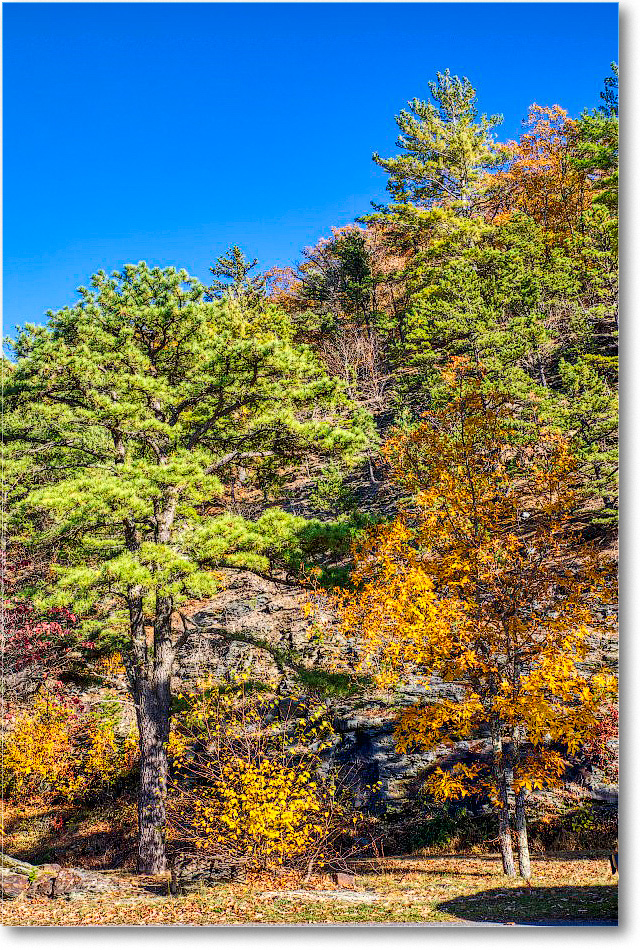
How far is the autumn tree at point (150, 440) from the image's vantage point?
780 cm

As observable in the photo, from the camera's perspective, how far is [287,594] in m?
13.4

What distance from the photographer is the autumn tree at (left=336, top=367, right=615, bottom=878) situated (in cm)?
609

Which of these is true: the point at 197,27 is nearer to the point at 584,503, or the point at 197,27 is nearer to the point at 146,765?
the point at 584,503

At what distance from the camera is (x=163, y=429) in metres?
8.01

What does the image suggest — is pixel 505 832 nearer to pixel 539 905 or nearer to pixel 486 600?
pixel 539 905

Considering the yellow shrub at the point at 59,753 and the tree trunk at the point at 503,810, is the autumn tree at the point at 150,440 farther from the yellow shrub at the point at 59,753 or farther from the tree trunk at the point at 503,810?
the tree trunk at the point at 503,810

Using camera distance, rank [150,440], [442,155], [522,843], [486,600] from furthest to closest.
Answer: [442,155], [150,440], [486,600], [522,843]

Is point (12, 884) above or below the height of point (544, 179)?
below

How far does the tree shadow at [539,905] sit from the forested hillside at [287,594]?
846 mm

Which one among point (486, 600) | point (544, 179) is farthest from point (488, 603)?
point (544, 179)

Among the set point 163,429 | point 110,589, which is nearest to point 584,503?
point 163,429

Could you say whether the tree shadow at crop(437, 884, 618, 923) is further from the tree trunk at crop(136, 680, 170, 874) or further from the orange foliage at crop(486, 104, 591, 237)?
the orange foliage at crop(486, 104, 591, 237)

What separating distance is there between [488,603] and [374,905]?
111 inches

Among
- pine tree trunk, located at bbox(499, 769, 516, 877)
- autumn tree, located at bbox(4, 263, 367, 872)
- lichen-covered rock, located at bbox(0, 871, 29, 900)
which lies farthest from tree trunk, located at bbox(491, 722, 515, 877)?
lichen-covered rock, located at bbox(0, 871, 29, 900)
